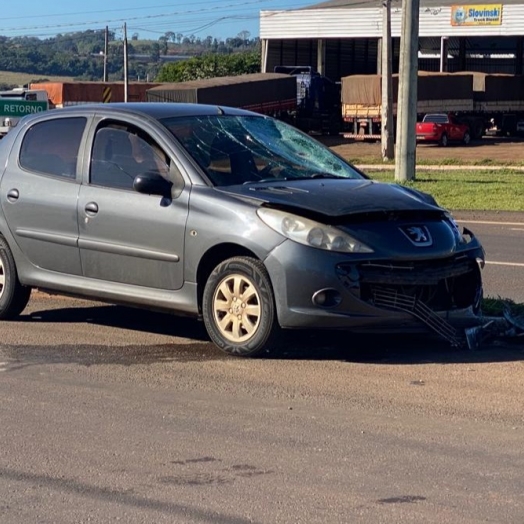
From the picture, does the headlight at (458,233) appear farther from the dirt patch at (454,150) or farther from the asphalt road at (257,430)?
the dirt patch at (454,150)

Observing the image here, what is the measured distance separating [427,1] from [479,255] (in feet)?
178

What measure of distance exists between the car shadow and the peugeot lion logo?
30.0 inches

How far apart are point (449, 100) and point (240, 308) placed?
46.6 m

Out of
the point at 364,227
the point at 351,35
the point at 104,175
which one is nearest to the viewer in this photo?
the point at 364,227

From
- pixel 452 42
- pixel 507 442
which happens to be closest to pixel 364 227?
pixel 507 442

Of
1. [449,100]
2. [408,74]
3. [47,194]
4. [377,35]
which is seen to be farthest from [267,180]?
[377,35]

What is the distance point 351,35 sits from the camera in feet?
192

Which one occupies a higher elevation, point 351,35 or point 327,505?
point 351,35

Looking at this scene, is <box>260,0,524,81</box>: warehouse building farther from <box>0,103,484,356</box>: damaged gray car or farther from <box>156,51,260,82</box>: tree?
<box>0,103,484,356</box>: damaged gray car

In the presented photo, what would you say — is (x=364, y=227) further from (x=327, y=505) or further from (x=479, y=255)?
(x=327, y=505)

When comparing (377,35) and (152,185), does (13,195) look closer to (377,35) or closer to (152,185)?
(152,185)

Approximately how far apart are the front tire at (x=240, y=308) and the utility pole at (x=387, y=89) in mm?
32144

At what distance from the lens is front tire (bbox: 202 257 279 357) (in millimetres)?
7367

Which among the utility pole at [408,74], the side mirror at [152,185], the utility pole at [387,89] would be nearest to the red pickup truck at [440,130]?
the utility pole at [387,89]
